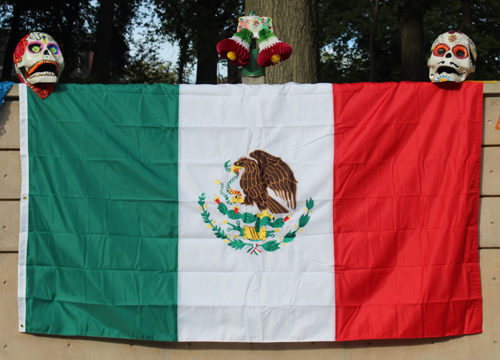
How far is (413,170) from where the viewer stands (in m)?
3.36

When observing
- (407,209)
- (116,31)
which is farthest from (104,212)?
(116,31)

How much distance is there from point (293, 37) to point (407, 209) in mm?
2017

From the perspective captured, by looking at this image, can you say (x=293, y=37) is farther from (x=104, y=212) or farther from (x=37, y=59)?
(x=104, y=212)

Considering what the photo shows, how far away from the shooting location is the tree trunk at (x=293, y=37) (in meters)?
4.51

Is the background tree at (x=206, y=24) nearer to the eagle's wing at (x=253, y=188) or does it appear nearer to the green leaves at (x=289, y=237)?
the eagle's wing at (x=253, y=188)

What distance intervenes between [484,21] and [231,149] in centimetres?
1606

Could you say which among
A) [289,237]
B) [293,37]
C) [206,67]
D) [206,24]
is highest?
[206,24]

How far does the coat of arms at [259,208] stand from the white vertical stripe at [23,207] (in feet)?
4.01

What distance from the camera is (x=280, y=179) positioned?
3.33 metres

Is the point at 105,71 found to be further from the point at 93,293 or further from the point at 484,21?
the point at 484,21

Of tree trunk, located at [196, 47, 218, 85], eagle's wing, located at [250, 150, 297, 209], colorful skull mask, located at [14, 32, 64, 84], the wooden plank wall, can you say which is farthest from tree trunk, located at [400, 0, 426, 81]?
colorful skull mask, located at [14, 32, 64, 84]

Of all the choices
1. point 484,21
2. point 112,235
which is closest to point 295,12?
point 112,235

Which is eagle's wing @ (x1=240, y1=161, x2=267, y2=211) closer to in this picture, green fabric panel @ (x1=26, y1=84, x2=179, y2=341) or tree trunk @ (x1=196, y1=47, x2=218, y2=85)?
green fabric panel @ (x1=26, y1=84, x2=179, y2=341)

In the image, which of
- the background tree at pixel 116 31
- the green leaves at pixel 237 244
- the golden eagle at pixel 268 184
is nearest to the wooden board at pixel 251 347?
the green leaves at pixel 237 244
